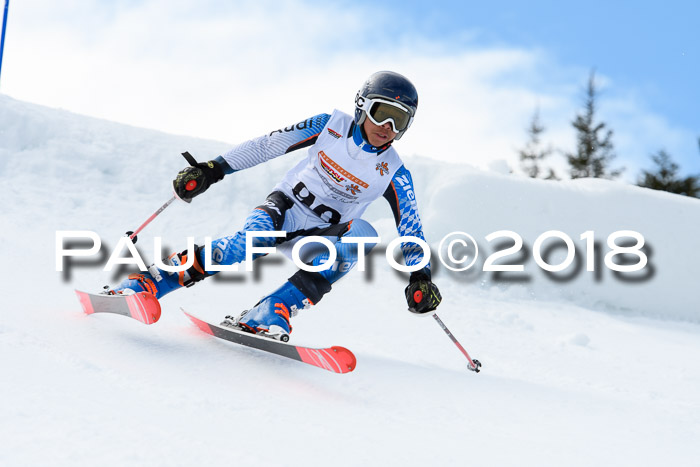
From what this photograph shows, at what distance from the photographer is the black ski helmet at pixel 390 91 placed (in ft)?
10.8

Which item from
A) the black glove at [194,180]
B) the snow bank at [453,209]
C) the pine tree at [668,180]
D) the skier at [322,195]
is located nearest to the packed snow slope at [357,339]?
the snow bank at [453,209]

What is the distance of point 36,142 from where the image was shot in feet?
27.7

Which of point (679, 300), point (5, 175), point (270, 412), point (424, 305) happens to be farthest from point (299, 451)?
point (5, 175)

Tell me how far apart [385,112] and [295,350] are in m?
1.43

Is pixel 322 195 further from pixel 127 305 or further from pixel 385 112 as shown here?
pixel 127 305

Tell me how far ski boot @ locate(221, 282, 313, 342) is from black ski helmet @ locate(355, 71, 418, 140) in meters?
1.10

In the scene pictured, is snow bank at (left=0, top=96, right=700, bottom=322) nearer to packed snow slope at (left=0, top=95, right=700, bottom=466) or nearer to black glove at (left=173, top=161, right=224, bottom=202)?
packed snow slope at (left=0, top=95, right=700, bottom=466)

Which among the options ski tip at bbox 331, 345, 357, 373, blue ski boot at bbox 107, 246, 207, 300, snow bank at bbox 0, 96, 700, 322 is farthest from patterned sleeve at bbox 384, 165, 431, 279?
snow bank at bbox 0, 96, 700, 322

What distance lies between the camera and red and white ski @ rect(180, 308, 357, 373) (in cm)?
276

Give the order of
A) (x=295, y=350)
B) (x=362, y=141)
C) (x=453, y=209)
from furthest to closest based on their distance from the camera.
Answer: (x=453, y=209)
(x=362, y=141)
(x=295, y=350)

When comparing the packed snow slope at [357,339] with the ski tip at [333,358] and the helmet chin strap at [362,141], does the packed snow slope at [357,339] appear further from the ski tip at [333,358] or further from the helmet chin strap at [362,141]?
the helmet chin strap at [362,141]

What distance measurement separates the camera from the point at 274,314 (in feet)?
10.5

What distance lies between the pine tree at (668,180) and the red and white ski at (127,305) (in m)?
28.4
